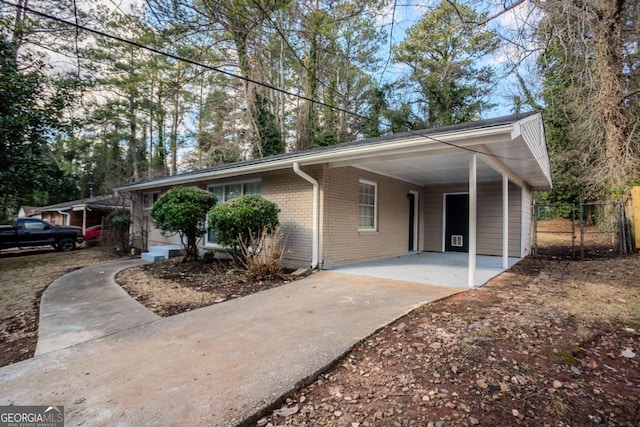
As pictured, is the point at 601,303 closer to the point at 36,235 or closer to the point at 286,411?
the point at 286,411

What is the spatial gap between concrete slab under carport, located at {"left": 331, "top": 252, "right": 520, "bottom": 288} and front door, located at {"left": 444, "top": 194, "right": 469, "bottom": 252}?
159 cm

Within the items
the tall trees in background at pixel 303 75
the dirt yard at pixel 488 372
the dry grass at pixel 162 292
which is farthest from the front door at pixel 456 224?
the dry grass at pixel 162 292

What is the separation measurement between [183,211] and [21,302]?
3044mm

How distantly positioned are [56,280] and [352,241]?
6.53m

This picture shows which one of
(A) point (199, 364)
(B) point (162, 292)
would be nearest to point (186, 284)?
(B) point (162, 292)

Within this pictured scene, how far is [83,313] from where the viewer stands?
13.3 ft

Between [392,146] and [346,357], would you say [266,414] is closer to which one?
[346,357]

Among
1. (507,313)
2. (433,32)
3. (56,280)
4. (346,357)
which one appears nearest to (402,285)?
(507,313)

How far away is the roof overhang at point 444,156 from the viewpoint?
4490 mm

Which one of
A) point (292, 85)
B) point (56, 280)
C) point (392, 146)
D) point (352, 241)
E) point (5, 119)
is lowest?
point (56, 280)

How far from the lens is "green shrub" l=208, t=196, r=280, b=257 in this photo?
6.09 metres

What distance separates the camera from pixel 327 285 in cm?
536

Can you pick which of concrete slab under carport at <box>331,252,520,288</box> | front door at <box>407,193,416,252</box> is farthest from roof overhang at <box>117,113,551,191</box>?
concrete slab under carport at <box>331,252,520,288</box>

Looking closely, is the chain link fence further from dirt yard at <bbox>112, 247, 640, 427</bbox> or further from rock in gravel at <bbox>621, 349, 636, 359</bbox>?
rock in gravel at <bbox>621, 349, 636, 359</bbox>
